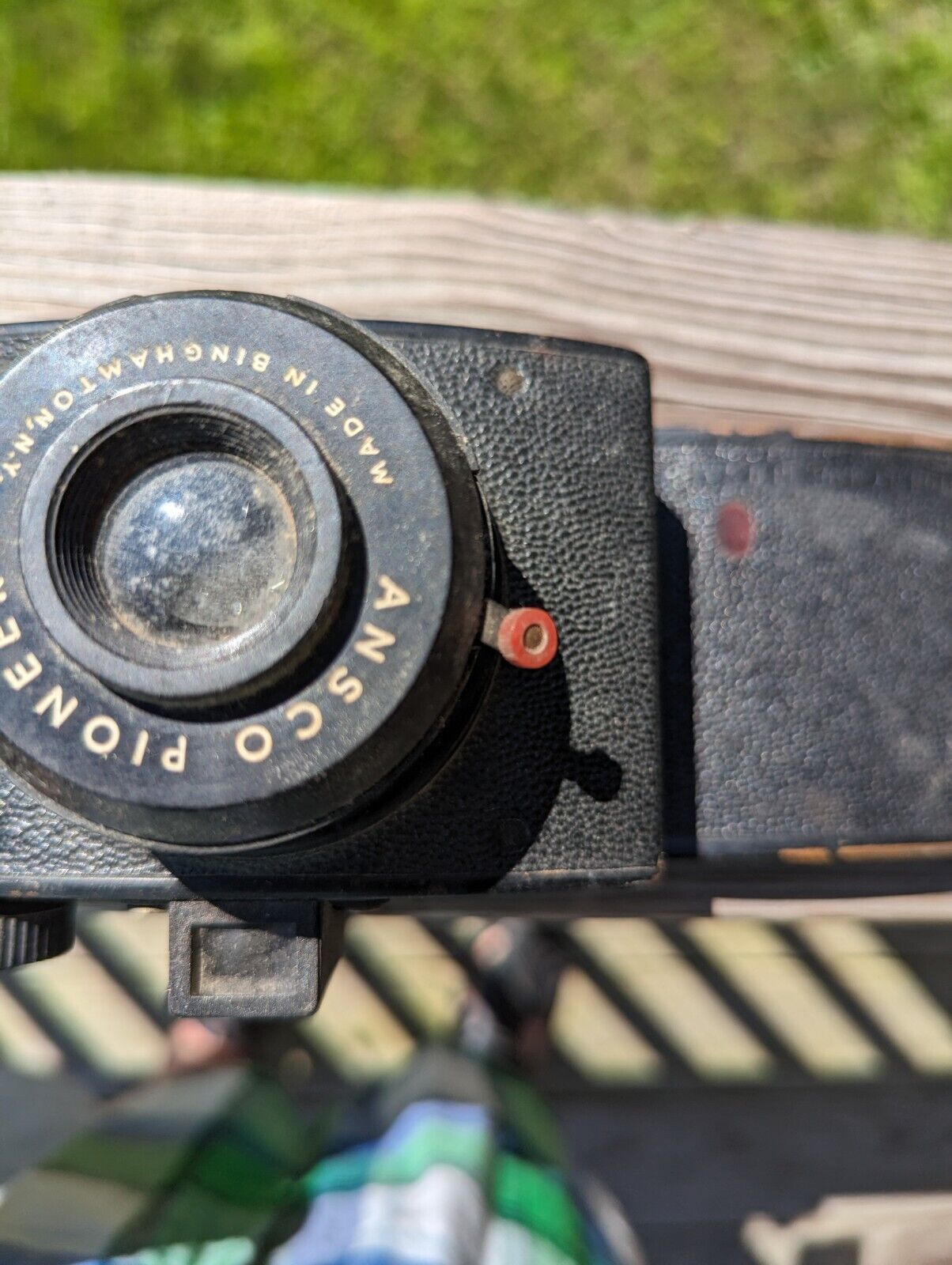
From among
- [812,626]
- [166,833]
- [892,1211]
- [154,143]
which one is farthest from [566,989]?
[154,143]

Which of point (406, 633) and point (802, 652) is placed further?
point (802, 652)

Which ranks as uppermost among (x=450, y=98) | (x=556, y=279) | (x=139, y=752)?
(x=450, y=98)

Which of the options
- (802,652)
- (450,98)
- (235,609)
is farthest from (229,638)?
(450,98)

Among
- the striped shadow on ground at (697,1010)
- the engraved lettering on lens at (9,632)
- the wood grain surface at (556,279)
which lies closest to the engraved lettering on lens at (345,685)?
the engraved lettering on lens at (9,632)

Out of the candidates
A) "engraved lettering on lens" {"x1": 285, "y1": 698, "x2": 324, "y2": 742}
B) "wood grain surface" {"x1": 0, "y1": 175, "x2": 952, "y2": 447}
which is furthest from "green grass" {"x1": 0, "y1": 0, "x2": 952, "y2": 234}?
"engraved lettering on lens" {"x1": 285, "y1": 698, "x2": 324, "y2": 742}

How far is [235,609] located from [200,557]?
0.02 m

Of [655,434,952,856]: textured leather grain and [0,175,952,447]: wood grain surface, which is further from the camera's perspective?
[0,175,952,447]: wood grain surface

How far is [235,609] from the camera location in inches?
17.4

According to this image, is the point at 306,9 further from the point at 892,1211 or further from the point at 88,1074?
the point at 892,1211

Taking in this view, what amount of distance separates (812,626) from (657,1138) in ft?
1.81

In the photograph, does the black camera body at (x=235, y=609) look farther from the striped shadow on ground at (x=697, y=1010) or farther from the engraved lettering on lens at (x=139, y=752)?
the striped shadow on ground at (x=697, y=1010)

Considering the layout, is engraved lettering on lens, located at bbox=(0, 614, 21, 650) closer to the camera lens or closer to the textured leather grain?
the camera lens

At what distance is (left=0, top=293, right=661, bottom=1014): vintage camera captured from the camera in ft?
1.44

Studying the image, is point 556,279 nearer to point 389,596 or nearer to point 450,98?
point 389,596
